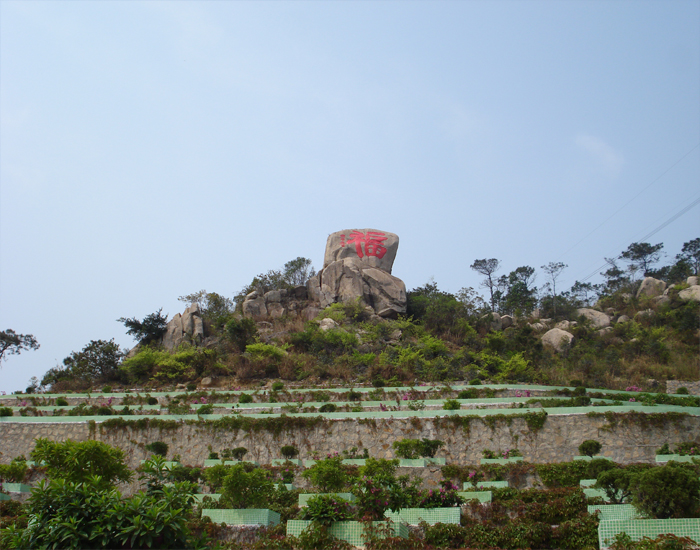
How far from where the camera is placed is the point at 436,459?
15.6m

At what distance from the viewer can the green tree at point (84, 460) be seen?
9.80 metres

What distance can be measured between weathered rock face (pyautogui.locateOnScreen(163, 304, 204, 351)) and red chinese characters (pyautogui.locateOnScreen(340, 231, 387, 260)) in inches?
389

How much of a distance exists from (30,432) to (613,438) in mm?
16684

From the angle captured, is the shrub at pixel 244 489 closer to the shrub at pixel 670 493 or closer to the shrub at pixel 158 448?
the shrub at pixel 158 448

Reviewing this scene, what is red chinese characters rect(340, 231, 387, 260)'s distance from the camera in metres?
36.2

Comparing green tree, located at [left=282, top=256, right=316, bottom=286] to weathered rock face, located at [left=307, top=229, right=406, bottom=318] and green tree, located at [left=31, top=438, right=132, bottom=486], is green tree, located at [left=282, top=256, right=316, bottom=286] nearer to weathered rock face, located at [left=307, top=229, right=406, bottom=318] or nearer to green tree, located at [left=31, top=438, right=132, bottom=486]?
weathered rock face, located at [left=307, top=229, right=406, bottom=318]

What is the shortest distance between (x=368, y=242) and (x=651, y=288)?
64.7 feet

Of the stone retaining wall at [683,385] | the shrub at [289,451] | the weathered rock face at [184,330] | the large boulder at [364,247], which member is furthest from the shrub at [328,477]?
the large boulder at [364,247]

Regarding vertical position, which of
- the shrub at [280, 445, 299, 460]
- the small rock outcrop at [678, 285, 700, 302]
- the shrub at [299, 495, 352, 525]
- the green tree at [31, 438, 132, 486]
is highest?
the small rock outcrop at [678, 285, 700, 302]

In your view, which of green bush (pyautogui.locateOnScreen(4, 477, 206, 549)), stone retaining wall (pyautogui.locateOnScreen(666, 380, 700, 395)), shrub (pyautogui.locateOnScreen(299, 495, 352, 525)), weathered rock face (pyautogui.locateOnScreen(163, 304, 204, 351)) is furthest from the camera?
weathered rock face (pyautogui.locateOnScreen(163, 304, 204, 351))

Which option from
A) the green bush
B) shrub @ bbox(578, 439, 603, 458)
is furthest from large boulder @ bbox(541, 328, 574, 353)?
the green bush

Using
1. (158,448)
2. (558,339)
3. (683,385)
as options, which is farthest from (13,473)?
(558,339)

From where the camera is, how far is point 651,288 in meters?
40.6

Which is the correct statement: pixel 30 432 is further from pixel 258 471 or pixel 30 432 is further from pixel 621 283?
pixel 621 283
